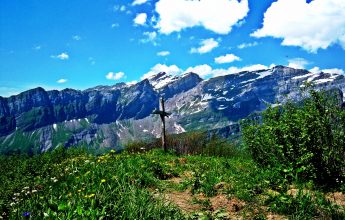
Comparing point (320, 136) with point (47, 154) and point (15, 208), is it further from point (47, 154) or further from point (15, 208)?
point (47, 154)

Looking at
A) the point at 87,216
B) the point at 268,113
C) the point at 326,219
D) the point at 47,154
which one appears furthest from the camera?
the point at 47,154

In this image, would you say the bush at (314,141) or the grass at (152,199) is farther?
the bush at (314,141)

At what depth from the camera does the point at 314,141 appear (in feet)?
32.8

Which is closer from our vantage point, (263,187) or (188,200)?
(188,200)

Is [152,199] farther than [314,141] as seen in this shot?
No

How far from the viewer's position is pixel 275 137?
10930 millimetres

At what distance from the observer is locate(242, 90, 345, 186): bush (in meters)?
9.80

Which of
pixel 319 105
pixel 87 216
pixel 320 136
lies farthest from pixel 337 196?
pixel 87 216

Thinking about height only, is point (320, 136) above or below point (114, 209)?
above

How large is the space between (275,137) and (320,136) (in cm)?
135

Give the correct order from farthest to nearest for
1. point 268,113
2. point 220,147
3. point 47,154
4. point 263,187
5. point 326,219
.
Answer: point 220,147 < point 47,154 < point 268,113 < point 263,187 < point 326,219

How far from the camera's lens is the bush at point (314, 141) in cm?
980

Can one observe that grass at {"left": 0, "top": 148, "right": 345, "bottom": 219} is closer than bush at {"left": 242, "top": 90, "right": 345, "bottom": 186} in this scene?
Yes

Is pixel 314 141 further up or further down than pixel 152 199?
further up
